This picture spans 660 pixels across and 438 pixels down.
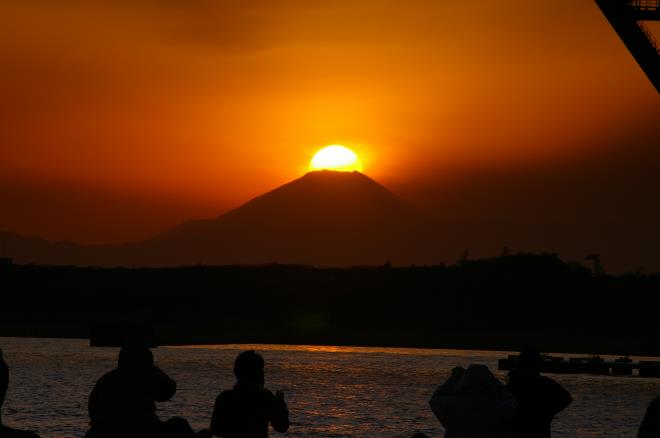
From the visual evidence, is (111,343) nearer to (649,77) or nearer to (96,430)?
(649,77)

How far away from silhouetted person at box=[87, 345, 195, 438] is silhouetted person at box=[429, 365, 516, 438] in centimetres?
236

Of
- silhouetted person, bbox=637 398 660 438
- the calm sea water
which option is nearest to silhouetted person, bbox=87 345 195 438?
silhouetted person, bbox=637 398 660 438

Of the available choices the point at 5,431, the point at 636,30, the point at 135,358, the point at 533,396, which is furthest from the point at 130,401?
the point at 636,30

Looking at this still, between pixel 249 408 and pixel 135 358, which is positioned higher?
pixel 135 358

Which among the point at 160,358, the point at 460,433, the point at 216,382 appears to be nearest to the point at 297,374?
the point at 216,382

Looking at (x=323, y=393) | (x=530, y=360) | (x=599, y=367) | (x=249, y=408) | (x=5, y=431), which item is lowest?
(x=5, y=431)

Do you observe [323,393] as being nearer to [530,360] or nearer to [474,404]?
[530,360]

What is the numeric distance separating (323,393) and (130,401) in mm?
65431

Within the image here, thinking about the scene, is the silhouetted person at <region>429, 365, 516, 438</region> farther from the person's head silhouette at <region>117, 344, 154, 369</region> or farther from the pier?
the pier

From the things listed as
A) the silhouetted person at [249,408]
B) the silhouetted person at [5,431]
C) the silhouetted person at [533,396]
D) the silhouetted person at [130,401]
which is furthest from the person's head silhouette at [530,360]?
the silhouetted person at [5,431]

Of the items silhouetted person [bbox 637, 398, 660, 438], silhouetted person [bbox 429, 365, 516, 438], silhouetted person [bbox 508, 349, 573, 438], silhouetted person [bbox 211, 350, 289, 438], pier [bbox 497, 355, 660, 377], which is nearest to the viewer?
silhouetted person [bbox 637, 398, 660, 438]

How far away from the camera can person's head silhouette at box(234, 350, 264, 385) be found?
34.7 ft

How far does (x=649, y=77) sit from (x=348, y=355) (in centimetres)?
9661

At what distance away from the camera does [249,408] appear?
10.8 meters
